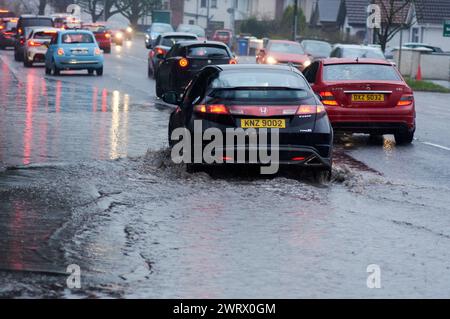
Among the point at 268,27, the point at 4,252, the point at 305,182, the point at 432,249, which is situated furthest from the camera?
the point at 268,27

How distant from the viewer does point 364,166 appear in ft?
50.8

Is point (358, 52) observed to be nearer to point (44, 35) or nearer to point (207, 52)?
point (207, 52)

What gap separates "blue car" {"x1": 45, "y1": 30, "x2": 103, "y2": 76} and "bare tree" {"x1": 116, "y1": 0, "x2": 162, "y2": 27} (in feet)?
292

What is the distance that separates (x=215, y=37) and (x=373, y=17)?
112ft

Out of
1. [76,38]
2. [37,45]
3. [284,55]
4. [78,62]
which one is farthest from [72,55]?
[284,55]

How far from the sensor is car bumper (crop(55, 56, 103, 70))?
39.4 meters

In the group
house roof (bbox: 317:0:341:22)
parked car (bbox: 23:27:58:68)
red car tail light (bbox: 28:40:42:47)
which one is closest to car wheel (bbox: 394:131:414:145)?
parked car (bbox: 23:27:58:68)

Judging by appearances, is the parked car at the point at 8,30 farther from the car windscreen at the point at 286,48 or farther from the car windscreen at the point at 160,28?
the car windscreen at the point at 286,48

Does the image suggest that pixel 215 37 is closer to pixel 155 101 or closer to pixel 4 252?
pixel 155 101

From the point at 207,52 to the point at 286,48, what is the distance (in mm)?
13084

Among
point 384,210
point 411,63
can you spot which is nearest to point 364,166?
point 384,210

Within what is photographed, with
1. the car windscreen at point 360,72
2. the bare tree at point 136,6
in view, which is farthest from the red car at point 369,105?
the bare tree at point 136,6

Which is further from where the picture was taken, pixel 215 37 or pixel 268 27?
pixel 268 27

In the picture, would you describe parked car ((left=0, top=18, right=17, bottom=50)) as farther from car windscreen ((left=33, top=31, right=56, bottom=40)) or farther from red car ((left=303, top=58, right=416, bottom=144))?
red car ((left=303, top=58, right=416, bottom=144))
